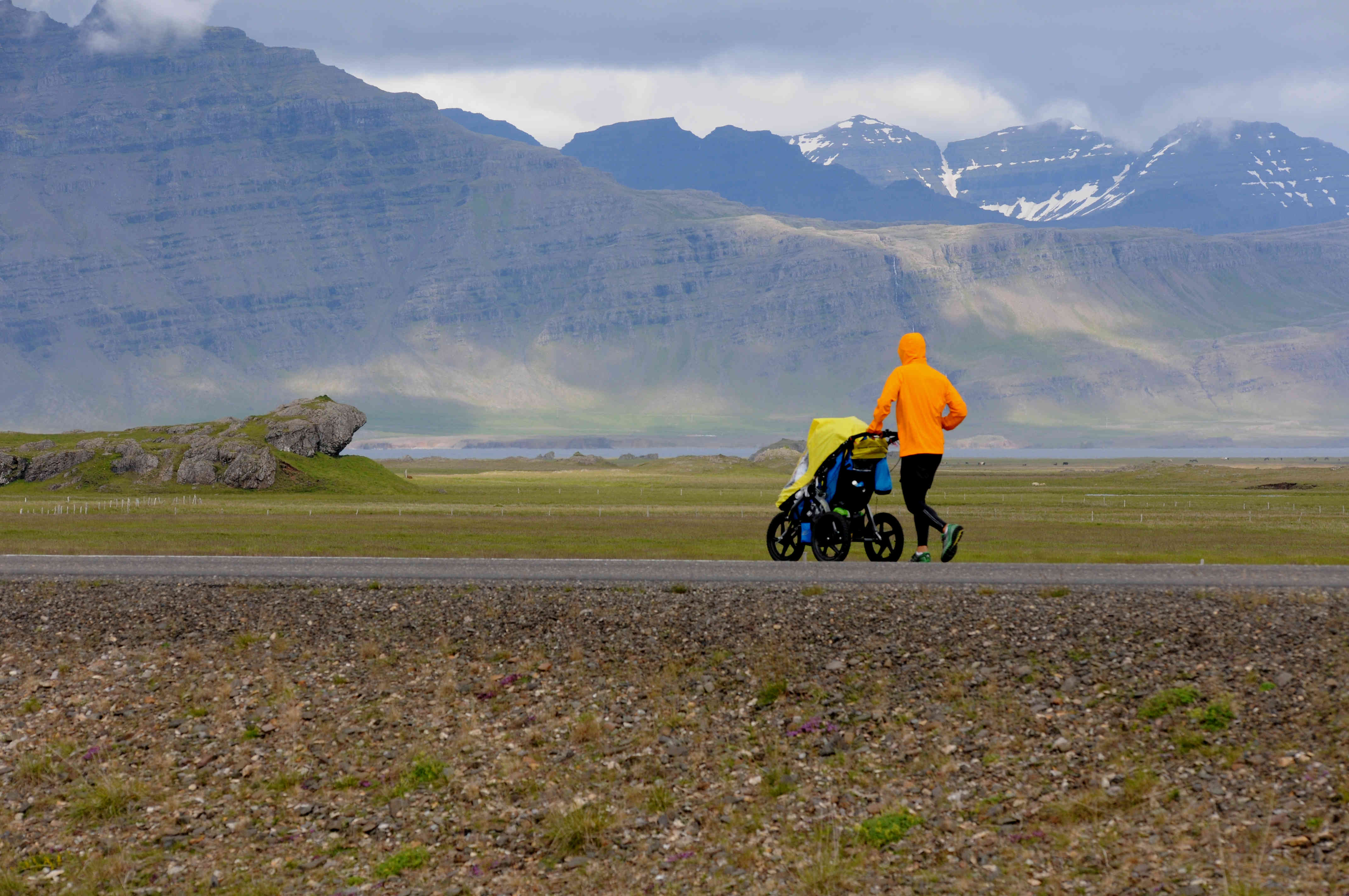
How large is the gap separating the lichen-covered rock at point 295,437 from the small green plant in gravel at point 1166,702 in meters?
86.7

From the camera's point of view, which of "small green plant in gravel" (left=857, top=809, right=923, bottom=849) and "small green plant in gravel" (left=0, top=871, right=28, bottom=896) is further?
"small green plant in gravel" (left=0, top=871, right=28, bottom=896)

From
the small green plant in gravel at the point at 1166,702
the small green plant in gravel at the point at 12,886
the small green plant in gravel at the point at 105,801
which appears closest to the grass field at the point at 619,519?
the small green plant in gravel at the point at 1166,702

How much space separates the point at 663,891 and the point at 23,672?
11161 mm

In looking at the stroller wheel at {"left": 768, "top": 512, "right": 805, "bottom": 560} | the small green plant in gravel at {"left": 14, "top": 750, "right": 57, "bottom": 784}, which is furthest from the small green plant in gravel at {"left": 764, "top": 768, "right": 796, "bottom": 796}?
the small green plant in gravel at {"left": 14, "top": 750, "right": 57, "bottom": 784}

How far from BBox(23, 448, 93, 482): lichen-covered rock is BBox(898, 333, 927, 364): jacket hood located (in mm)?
83613

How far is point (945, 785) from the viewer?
12852 mm

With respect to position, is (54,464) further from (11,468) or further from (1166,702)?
(1166,702)

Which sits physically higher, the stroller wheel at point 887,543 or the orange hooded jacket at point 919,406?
the orange hooded jacket at point 919,406

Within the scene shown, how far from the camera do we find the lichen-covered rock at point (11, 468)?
294 feet

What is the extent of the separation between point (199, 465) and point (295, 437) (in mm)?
7609

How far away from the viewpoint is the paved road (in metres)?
19.2

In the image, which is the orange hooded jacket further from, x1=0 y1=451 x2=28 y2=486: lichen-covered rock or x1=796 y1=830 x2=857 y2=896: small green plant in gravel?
x1=0 y1=451 x2=28 y2=486: lichen-covered rock

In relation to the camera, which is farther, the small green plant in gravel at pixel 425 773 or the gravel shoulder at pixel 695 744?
the small green plant in gravel at pixel 425 773

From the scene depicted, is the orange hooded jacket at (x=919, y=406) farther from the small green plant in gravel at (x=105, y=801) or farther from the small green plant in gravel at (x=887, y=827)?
the small green plant in gravel at (x=105, y=801)
